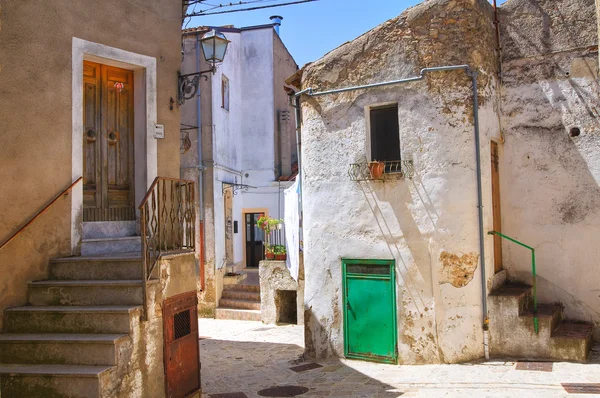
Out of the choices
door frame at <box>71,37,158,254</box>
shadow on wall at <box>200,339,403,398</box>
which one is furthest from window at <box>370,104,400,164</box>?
door frame at <box>71,37,158,254</box>

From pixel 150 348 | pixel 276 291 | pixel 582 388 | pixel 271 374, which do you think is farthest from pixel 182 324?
pixel 276 291

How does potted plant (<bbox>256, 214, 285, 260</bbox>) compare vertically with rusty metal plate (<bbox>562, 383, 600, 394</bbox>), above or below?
above

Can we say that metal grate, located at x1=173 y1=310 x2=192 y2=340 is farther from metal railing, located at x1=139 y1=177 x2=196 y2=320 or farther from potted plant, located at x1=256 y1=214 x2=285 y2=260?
potted plant, located at x1=256 y1=214 x2=285 y2=260

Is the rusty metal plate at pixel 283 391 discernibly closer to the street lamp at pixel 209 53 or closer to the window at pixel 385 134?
the window at pixel 385 134

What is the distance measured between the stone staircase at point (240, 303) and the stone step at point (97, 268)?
9.11 meters

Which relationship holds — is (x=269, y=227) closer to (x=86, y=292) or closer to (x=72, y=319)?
(x=86, y=292)

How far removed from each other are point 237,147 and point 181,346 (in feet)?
44.4

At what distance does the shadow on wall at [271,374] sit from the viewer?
26.3 feet

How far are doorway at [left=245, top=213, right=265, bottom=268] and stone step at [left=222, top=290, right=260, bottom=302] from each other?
3.70 meters

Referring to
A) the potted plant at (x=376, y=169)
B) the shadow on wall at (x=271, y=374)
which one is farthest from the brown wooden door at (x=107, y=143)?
the potted plant at (x=376, y=169)

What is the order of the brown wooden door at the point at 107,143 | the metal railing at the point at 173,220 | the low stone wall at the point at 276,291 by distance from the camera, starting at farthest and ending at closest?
1. the low stone wall at the point at 276,291
2. the brown wooden door at the point at 107,143
3. the metal railing at the point at 173,220

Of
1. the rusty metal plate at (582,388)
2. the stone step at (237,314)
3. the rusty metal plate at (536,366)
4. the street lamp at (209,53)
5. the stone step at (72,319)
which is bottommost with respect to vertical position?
the stone step at (237,314)

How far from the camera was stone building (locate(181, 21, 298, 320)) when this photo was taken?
1695 centimetres

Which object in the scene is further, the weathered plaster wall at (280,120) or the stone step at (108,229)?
the weathered plaster wall at (280,120)
